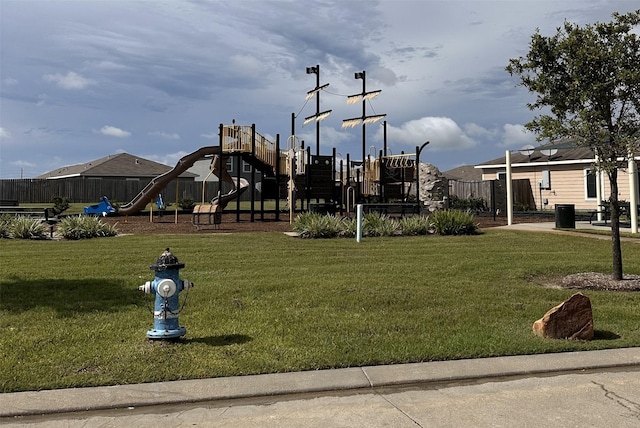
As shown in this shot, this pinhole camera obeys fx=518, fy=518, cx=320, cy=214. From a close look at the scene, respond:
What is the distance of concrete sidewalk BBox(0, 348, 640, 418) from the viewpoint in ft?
13.5

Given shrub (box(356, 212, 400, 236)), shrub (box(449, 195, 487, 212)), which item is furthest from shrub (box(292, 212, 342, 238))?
shrub (box(449, 195, 487, 212))

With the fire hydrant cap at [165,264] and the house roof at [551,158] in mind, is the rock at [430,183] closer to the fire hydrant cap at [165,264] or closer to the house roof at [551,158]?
the house roof at [551,158]

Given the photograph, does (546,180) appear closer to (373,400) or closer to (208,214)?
(208,214)

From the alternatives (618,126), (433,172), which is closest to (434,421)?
(618,126)

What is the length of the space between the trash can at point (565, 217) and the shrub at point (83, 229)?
1431 cm

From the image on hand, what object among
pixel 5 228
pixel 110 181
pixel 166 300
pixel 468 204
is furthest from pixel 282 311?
pixel 110 181

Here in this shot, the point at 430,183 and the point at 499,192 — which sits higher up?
the point at 430,183

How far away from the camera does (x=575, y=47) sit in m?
8.14

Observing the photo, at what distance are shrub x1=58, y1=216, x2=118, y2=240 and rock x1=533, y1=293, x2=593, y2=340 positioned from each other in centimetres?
1352

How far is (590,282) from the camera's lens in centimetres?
852

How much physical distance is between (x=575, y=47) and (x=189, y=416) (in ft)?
25.4

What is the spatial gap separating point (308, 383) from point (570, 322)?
10.2 feet

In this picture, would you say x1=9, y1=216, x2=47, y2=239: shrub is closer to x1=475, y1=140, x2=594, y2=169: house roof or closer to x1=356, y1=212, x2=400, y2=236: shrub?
x1=356, y1=212, x2=400, y2=236: shrub

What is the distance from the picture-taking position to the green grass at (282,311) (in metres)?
4.95
